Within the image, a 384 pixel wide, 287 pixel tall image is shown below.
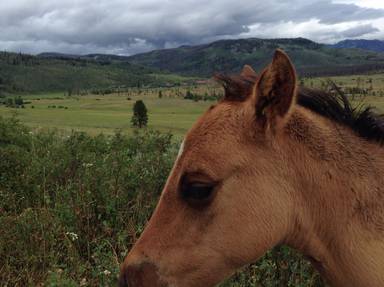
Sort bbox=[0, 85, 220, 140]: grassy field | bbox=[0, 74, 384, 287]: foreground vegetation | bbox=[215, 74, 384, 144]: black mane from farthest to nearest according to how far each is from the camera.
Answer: bbox=[0, 85, 220, 140]: grassy field
bbox=[0, 74, 384, 287]: foreground vegetation
bbox=[215, 74, 384, 144]: black mane

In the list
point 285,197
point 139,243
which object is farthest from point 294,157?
point 139,243

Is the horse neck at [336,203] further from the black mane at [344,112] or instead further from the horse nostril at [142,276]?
the horse nostril at [142,276]

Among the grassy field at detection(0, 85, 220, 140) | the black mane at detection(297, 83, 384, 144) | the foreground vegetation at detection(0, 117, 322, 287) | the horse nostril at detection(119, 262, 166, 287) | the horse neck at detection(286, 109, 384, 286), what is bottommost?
the grassy field at detection(0, 85, 220, 140)

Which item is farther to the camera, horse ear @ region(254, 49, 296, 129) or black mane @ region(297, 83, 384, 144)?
black mane @ region(297, 83, 384, 144)

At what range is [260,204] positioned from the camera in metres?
3.02

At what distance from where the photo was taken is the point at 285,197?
10.0ft

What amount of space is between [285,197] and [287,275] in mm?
2404

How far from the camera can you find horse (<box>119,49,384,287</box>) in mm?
2979

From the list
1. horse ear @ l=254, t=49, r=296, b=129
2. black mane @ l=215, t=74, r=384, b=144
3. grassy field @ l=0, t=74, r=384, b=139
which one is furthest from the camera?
grassy field @ l=0, t=74, r=384, b=139

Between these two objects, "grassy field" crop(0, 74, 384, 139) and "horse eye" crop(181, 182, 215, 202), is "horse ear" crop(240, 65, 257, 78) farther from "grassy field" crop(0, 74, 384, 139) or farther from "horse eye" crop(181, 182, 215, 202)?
"horse eye" crop(181, 182, 215, 202)

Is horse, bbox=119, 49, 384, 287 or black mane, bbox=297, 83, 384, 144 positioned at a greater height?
black mane, bbox=297, 83, 384, 144

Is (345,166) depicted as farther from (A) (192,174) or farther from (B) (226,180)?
(A) (192,174)

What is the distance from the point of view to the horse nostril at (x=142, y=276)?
2.97 m

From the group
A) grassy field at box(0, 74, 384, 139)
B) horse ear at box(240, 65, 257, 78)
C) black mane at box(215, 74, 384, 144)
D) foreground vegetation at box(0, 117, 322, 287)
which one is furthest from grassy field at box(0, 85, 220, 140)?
black mane at box(215, 74, 384, 144)
